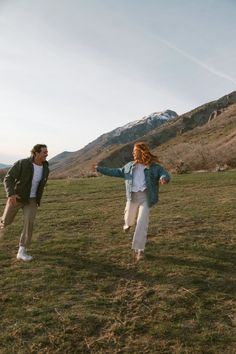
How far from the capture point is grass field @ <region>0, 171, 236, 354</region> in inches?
240

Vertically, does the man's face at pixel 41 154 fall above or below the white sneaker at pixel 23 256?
above

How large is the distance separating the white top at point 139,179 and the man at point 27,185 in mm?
1981

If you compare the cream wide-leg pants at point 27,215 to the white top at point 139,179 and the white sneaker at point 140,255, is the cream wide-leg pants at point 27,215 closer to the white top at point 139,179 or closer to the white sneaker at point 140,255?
the white top at point 139,179

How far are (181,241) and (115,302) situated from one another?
3.87m

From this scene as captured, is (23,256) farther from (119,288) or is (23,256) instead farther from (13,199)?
(119,288)

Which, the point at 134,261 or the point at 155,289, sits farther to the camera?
the point at 134,261

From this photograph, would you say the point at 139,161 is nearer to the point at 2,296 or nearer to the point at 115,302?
the point at 115,302

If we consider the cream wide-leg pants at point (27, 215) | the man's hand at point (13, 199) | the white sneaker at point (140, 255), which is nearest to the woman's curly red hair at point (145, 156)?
the white sneaker at point (140, 255)

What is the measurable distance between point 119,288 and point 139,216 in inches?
76.2

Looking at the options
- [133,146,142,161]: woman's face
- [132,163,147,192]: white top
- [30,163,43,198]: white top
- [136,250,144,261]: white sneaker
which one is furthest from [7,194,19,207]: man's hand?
[136,250,144,261]: white sneaker

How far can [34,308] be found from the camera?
7031 millimetres

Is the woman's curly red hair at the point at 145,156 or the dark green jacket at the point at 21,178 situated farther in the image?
the woman's curly red hair at the point at 145,156

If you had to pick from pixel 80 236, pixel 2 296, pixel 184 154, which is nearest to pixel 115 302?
pixel 2 296

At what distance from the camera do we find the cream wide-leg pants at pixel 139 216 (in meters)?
9.24
